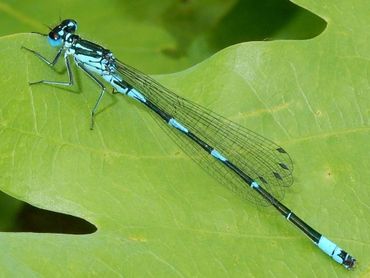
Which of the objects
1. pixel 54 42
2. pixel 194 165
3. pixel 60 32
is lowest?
pixel 194 165

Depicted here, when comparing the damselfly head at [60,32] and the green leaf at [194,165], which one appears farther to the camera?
the damselfly head at [60,32]

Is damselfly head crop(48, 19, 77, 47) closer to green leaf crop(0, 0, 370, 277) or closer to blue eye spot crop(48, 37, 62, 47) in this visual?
blue eye spot crop(48, 37, 62, 47)

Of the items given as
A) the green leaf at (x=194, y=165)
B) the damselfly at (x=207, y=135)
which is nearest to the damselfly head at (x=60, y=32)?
the damselfly at (x=207, y=135)

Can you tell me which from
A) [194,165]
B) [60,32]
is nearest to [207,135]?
[194,165]

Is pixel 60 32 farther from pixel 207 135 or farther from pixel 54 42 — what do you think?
pixel 207 135

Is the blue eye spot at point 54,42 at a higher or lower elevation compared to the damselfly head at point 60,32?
lower

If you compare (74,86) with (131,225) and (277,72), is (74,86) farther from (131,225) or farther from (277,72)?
(277,72)

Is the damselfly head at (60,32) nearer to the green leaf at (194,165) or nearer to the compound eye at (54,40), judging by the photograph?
the compound eye at (54,40)

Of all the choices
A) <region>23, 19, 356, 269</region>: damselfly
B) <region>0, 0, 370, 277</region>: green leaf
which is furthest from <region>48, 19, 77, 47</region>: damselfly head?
<region>0, 0, 370, 277</region>: green leaf
